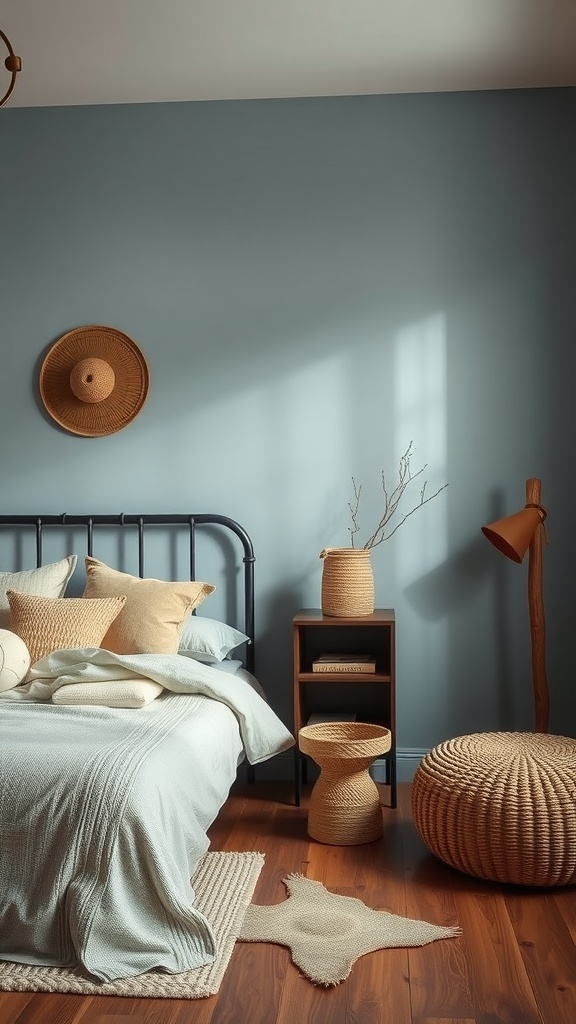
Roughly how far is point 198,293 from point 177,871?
241 cm

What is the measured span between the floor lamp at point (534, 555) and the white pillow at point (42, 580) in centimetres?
158

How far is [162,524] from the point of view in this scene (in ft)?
13.1

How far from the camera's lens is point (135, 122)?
158 inches

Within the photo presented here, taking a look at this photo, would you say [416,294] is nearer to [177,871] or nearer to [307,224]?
[307,224]

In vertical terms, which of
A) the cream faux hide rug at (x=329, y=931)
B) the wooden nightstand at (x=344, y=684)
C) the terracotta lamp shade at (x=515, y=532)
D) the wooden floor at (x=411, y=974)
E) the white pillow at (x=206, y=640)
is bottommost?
the wooden floor at (x=411, y=974)

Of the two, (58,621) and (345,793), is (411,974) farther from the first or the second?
(58,621)

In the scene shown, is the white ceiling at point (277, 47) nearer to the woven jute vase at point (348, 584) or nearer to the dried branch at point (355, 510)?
the dried branch at point (355, 510)

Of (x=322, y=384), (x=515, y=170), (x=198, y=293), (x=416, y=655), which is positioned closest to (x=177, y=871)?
(x=416, y=655)

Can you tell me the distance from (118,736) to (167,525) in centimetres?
153

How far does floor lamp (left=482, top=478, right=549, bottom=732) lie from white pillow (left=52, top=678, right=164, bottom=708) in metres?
Result: 1.43

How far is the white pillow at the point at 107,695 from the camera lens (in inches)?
114

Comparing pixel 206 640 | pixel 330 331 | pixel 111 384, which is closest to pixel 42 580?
pixel 206 640

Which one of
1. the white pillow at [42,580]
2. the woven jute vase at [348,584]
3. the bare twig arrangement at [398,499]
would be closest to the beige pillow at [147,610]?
the white pillow at [42,580]

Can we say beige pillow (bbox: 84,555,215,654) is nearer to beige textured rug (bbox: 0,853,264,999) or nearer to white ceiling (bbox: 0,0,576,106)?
beige textured rug (bbox: 0,853,264,999)
